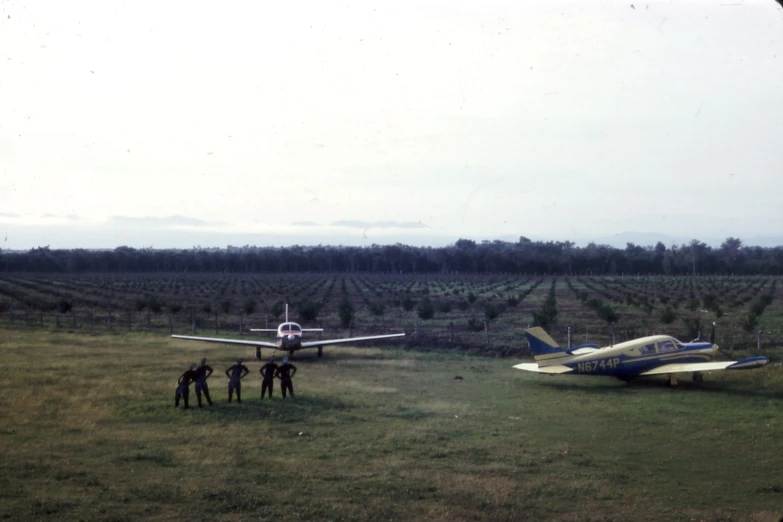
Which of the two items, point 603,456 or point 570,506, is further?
point 603,456

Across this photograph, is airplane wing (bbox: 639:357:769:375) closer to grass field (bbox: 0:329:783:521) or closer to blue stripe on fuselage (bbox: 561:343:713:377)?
blue stripe on fuselage (bbox: 561:343:713:377)

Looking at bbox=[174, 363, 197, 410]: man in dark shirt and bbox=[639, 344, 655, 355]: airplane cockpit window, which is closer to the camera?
bbox=[174, 363, 197, 410]: man in dark shirt

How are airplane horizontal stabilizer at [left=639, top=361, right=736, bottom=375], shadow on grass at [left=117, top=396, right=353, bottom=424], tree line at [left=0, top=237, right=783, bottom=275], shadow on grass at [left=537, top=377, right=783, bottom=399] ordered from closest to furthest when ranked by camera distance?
shadow on grass at [left=117, top=396, right=353, bottom=424] < shadow on grass at [left=537, top=377, right=783, bottom=399] < airplane horizontal stabilizer at [left=639, top=361, right=736, bottom=375] < tree line at [left=0, top=237, right=783, bottom=275]

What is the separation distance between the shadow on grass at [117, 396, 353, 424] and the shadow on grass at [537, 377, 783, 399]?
7.44 metres

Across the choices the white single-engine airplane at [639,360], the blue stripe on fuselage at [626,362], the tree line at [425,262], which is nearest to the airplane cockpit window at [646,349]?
the white single-engine airplane at [639,360]

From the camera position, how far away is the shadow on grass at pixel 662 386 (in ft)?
66.7

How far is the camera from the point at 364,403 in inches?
764

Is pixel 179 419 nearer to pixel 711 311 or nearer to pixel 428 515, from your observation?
pixel 428 515

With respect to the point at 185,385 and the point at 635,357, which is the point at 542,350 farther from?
the point at 185,385

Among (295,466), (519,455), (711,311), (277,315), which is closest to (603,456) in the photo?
(519,455)

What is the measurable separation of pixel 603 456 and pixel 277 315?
3612 centimetres

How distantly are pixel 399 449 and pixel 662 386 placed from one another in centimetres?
→ 1074

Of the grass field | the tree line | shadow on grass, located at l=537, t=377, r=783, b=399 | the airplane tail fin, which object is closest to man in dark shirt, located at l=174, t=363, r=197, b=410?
the grass field

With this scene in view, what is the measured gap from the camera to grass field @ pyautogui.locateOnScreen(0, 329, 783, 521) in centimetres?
1110
